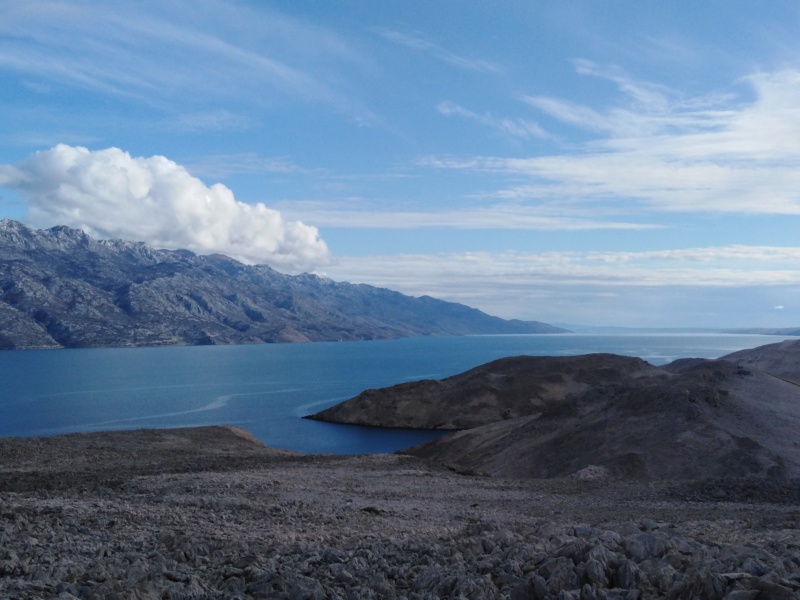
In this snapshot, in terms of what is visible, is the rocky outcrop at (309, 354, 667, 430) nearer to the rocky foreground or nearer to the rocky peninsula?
the rocky peninsula

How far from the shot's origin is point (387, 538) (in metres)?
16.0

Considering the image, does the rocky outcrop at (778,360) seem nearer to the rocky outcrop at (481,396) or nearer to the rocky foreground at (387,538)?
the rocky outcrop at (481,396)

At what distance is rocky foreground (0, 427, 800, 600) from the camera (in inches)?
411

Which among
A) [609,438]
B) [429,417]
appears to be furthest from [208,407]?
[609,438]

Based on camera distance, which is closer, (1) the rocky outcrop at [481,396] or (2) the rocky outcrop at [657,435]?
(2) the rocky outcrop at [657,435]

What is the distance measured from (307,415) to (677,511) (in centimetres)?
7949

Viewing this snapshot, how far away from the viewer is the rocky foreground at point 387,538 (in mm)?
10445

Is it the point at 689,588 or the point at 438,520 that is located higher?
the point at 689,588

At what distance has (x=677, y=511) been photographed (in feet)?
76.6

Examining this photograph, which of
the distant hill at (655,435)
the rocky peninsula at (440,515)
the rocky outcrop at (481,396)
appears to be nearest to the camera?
the rocky peninsula at (440,515)

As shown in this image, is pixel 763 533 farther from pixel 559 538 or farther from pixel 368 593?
pixel 368 593

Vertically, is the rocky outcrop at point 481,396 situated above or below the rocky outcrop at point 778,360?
below

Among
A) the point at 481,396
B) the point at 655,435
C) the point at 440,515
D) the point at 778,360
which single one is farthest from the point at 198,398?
the point at 440,515

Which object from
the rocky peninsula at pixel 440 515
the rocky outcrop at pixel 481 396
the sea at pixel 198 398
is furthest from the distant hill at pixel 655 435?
the rocky outcrop at pixel 481 396
